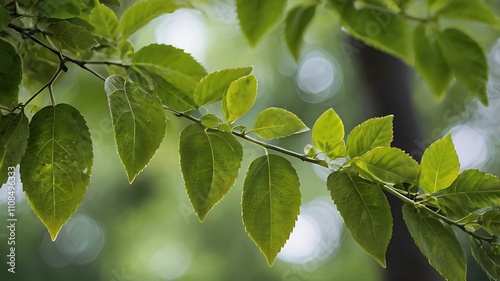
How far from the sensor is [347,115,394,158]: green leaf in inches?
10.0

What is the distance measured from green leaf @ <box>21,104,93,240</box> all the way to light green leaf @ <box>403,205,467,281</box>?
0.47 ft

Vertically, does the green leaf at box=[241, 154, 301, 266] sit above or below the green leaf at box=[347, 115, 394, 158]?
below

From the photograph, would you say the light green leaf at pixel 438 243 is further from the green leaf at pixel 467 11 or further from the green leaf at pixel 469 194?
the green leaf at pixel 467 11

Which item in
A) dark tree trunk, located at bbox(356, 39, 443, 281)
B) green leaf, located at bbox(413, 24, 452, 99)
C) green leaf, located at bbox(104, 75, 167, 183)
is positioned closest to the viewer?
green leaf, located at bbox(104, 75, 167, 183)

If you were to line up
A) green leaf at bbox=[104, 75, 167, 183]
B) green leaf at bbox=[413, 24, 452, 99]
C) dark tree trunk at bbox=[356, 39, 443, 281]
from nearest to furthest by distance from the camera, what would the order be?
green leaf at bbox=[104, 75, 167, 183] → green leaf at bbox=[413, 24, 452, 99] → dark tree trunk at bbox=[356, 39, 443, 281]

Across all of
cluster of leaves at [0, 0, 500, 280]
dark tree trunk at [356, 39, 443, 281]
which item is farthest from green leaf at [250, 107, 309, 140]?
dark tree trunk at [356, 39, 443, 281]

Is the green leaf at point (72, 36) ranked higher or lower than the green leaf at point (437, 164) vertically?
higher

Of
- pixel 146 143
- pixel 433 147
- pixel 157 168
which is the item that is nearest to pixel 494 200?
pixel 433 147

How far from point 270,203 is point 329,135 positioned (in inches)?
1.7

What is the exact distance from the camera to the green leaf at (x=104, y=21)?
281 mm

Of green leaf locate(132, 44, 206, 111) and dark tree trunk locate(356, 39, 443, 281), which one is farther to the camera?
dark tree trunk locate(356, 39, 443, 281)

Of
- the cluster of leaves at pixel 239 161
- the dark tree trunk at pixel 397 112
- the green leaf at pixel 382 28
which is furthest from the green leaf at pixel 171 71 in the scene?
the dark tree trunk at pixel 397 112

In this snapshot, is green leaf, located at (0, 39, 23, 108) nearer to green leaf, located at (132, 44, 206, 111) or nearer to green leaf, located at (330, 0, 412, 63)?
green leaf, located at (132, 44, 206, 111)

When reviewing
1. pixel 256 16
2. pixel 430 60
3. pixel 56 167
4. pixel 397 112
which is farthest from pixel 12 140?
pixel 397 112
